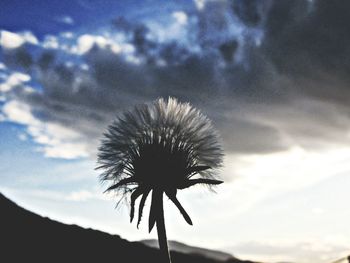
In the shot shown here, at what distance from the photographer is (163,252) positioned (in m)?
7.41

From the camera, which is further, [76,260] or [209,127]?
[76,260]

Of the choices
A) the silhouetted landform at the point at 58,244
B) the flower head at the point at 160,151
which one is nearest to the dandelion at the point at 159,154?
the flower head at the point at 160,151

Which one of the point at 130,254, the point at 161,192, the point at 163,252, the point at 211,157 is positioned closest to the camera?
the point at 163,252

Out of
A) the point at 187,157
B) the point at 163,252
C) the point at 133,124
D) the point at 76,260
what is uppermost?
the point at 133,124

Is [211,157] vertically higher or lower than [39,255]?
higher

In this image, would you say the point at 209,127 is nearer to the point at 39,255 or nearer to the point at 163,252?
the point at 163,252

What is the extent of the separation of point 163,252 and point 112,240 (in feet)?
28.1

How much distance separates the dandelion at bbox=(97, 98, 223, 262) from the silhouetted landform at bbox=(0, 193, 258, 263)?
5124mm

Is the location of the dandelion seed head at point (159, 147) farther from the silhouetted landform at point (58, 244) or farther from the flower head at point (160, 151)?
the silhouetted landform at point (58, 244)

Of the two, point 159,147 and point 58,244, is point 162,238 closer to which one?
point 159,147

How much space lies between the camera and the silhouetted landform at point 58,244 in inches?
531

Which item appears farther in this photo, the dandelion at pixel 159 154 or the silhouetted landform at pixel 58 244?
the silhouetted landform at pixel 58 244

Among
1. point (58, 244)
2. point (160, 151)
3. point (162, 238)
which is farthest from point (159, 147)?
point (58, 244)

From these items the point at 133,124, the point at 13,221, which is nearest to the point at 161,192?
the point at 133,124
